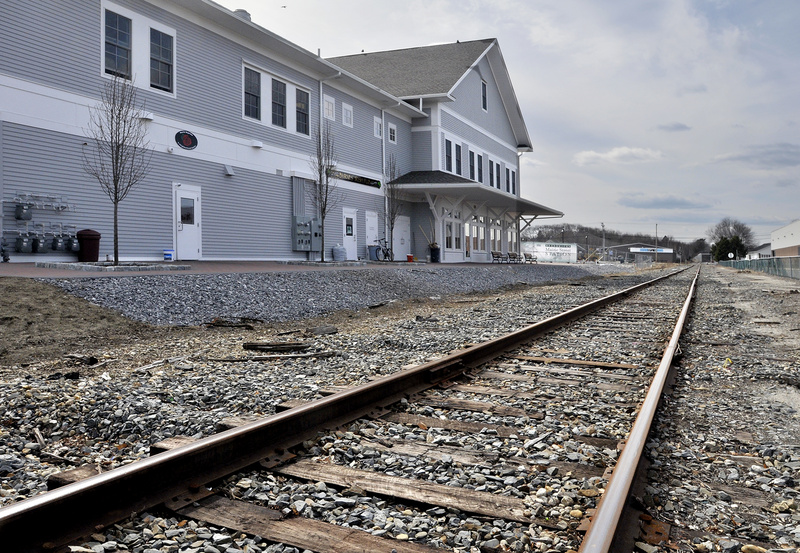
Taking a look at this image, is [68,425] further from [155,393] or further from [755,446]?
[755,446]

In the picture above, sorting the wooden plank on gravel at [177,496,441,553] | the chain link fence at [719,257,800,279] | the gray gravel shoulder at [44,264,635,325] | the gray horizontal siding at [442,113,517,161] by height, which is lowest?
the wooden plank on gravel at [177,496,441,553]

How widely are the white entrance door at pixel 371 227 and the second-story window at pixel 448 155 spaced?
6377 millimetres

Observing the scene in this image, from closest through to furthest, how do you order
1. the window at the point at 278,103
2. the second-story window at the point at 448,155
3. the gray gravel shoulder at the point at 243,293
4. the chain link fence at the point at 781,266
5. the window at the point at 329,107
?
1. the gray gravel shoulder at the point at 243,293
2. the window at the point at 278,103
3. the window at the point at 329,107
4. the chain link fence at the point at 781,266
5. the second-story window at the point at 448,155

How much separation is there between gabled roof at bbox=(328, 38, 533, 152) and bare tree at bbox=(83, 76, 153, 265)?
17.0 meters

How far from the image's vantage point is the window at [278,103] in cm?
2166

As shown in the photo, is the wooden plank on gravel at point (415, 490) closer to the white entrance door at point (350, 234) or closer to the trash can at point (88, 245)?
the trash can at point (88, 245)

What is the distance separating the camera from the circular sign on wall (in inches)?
695

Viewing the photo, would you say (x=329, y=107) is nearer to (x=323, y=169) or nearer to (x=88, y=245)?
(x=323, y=169)

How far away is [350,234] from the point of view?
25812mm

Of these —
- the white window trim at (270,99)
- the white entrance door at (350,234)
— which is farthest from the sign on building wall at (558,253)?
the white window trim at (270,99)

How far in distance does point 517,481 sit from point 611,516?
0.71 meters

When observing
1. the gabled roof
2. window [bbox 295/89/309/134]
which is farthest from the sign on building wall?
window [bbox 295/89/309/134]

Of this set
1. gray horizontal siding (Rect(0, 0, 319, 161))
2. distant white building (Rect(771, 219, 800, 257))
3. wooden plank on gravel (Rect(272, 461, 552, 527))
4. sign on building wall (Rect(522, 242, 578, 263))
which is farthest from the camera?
distant white building (Rect(771, 219, 800, 257))

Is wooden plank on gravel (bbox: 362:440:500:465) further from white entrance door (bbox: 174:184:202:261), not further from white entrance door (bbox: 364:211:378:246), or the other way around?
white entrance door (bbox: 364:211:378:246)
